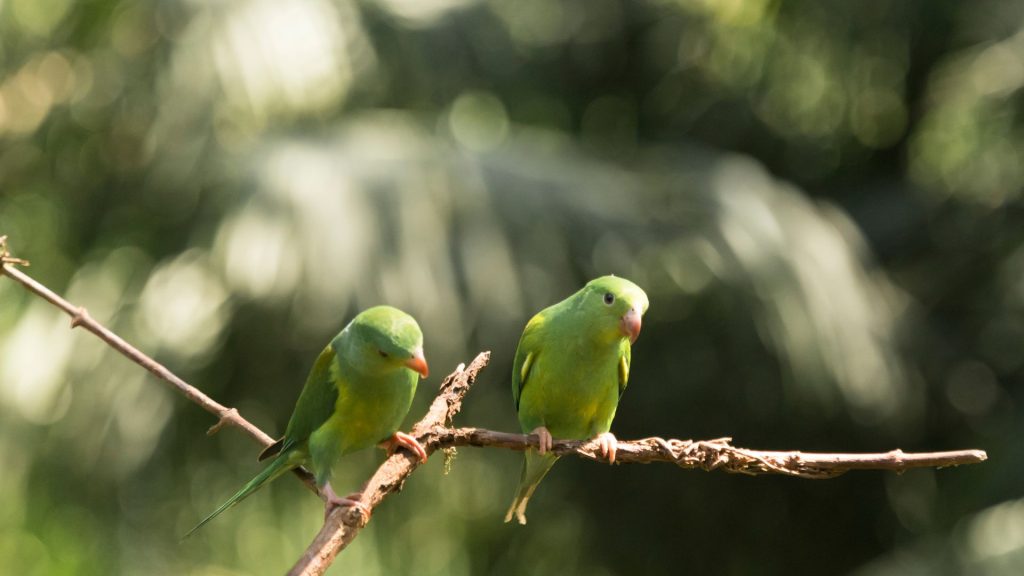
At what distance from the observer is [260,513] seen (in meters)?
6.88

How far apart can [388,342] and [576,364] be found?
0.64 metres

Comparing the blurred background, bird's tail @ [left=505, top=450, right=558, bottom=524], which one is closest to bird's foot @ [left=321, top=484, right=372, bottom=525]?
bird's tail @ [left=505, top=450, right=558, bottom=524]

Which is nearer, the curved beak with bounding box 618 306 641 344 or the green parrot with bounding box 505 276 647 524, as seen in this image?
the curved beak with bounding box 618 306 641 344

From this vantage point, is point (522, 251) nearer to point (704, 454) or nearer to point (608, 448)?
point (608, 448)

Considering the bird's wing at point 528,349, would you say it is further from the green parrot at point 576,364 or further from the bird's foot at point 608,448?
the bird's foot at point 608,448

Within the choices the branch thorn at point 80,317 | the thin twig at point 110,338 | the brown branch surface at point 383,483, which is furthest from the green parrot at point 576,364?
the branch thorn at point 80,317

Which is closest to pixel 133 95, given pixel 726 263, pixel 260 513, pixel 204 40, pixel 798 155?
pixel 204 40

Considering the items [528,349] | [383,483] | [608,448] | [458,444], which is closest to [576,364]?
[528,349]

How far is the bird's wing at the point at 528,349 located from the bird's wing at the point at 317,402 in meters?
0.57

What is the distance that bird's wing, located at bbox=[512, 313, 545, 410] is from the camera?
122 inches

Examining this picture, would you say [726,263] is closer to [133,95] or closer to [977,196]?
[977,196]

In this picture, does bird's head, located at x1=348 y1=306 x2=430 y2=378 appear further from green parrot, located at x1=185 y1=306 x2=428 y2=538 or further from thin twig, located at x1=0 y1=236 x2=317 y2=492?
thin twig, located at x1=0 y1=236 x2=317 y2=492

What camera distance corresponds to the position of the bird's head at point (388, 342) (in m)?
2.54

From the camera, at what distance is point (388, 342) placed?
100 inches
